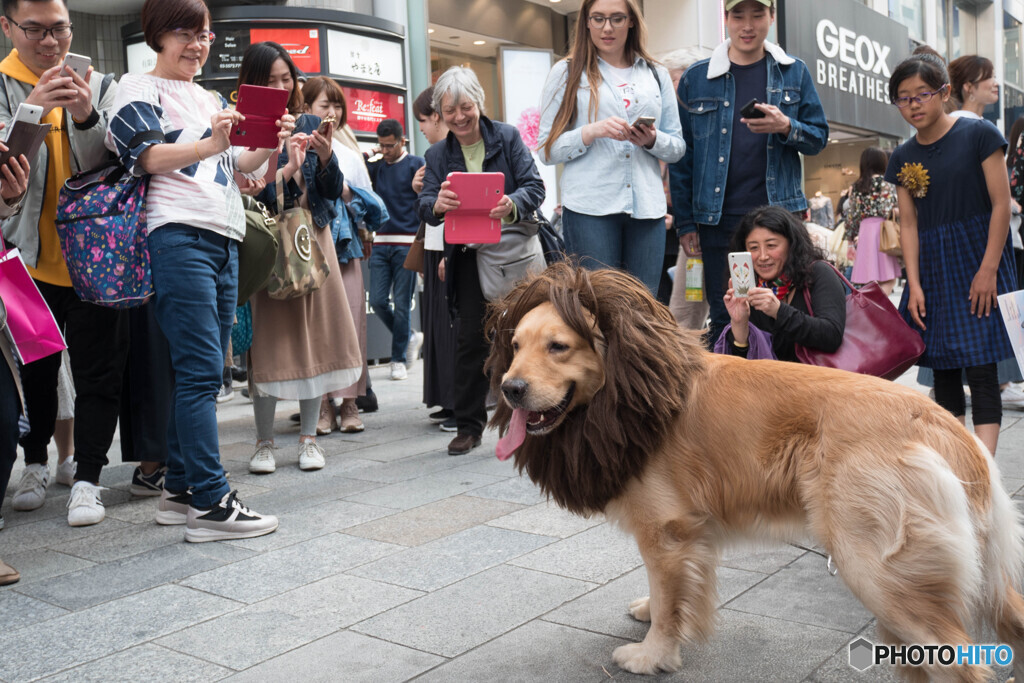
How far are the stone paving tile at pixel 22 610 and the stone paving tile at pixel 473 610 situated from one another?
1058mm

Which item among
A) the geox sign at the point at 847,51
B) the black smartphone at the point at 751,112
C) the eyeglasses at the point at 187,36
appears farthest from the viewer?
the geox sign at the point at 847,51

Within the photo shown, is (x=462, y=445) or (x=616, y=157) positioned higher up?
(x=616, y=157)

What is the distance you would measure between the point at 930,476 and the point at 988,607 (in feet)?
1.36

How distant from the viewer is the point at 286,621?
283 centimetres

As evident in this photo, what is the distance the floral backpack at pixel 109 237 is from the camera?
3.57 meters

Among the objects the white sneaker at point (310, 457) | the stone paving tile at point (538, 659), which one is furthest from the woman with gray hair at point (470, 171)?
the stone paving tile at point (538, 659)

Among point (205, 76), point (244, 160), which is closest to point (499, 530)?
point (244, 160)

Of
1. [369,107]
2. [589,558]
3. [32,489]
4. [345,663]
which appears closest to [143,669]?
[345,663]

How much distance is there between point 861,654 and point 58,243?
11.7 ft

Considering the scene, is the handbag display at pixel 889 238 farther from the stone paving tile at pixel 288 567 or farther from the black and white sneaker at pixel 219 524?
the black and white sneaker at pixel 219 524

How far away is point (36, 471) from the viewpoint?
4445 millimetres

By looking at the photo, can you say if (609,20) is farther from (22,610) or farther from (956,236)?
(22,610)

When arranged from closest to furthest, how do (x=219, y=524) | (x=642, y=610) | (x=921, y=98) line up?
(x=642, y=610), (x=219, y=524), (x=921, y=98)

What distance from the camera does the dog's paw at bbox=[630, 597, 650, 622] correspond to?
274 centimetres
